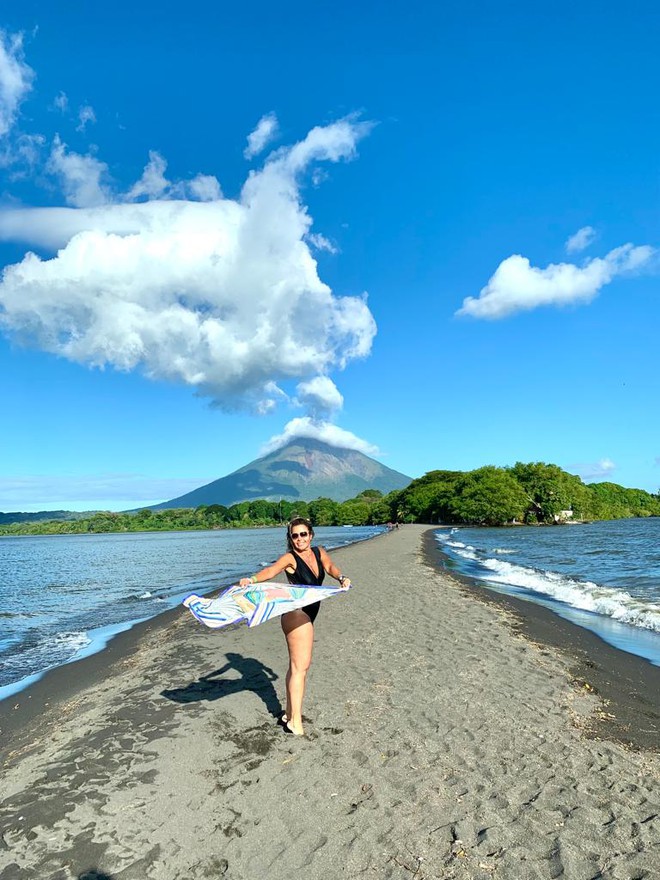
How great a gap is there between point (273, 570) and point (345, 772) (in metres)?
2.16

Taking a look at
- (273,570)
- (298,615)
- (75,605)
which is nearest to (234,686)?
(298,615)

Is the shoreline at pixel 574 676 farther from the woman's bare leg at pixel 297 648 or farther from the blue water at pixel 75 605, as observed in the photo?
the woman's bare leg at pixel 297 648

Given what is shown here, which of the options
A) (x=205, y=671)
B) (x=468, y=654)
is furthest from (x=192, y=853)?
(x=468, y=654)

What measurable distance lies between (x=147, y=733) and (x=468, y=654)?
575 centimetres

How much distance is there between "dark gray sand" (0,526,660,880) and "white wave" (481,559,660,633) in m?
5.39

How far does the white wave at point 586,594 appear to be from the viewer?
47.4 feet

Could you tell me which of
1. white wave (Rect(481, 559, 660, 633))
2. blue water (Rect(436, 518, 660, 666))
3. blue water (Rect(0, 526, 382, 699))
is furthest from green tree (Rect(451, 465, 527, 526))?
white wave (Rect(481, 559, 660, 633))

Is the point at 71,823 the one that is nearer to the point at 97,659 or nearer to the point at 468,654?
the point at 468,654

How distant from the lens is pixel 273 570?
6.25m

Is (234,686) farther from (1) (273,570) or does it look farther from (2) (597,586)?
(2) (597,586)

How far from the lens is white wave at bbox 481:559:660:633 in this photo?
47.4ft

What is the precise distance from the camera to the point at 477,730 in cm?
644

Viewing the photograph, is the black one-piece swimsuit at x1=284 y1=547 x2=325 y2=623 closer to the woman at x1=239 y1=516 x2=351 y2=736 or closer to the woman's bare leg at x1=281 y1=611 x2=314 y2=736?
the woman at x1=239 y1=516 x2=351 y2=736

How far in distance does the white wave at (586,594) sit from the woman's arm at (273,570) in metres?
11.0
